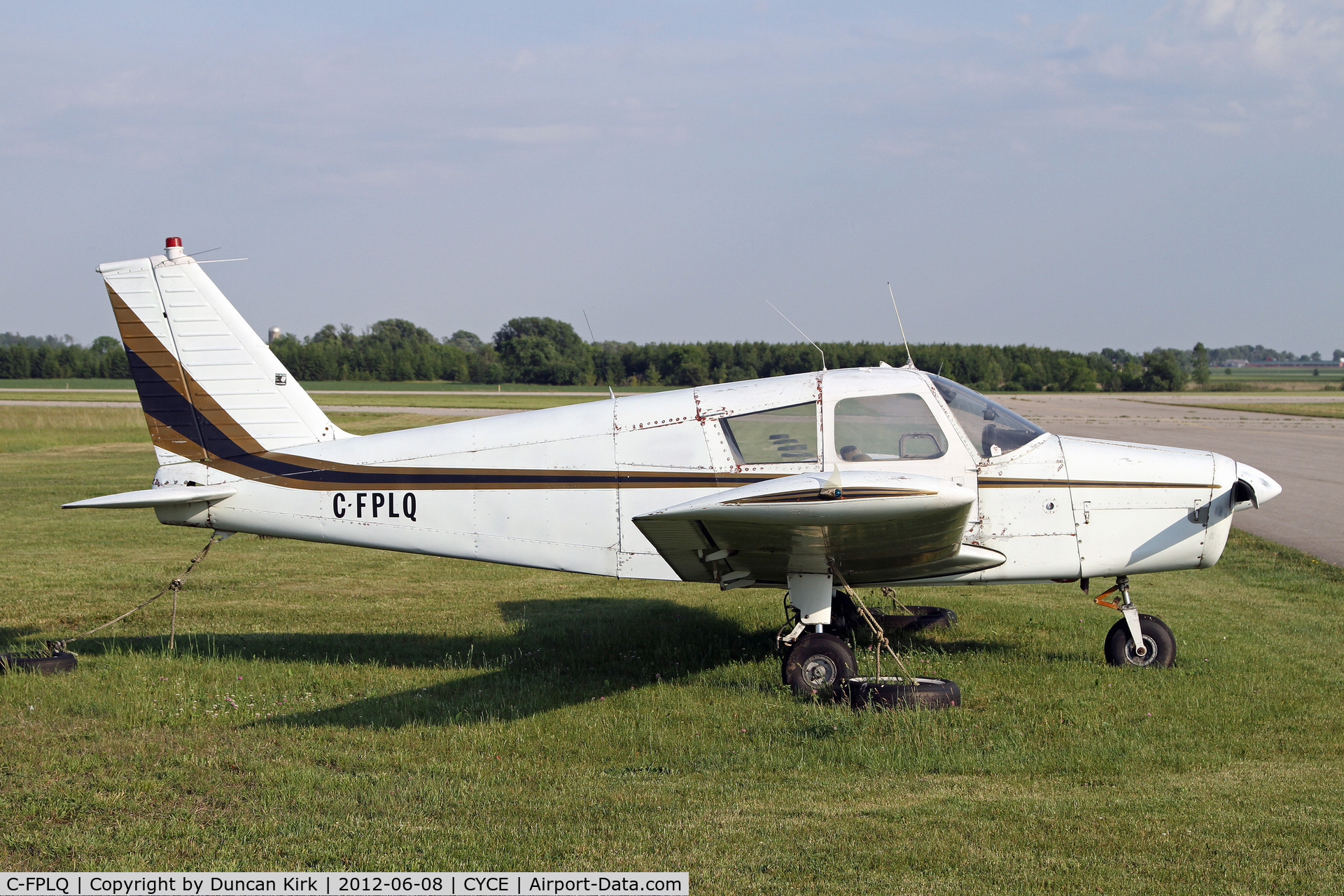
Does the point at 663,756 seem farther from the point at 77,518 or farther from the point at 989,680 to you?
the point at 77,518

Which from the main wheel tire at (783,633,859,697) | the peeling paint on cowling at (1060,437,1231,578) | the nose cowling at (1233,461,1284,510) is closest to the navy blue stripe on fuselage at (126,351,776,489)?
the main wheel tire at (783,633,859,697)

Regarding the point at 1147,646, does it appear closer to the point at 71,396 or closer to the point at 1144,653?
the point at 1144,653

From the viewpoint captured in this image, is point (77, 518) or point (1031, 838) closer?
point (1031, 838)

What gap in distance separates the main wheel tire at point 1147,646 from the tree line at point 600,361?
2621 centimetres

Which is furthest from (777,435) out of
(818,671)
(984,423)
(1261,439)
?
(1261,439)

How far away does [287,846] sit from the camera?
4.51m

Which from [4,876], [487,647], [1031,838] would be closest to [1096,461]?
[1031,838]

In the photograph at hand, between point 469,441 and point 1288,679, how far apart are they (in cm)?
613

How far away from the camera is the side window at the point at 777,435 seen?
7008 mm

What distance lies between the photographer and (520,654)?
833cm

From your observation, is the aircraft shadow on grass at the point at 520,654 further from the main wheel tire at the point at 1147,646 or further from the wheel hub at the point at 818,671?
the main wheel tire at the point at 1147,646

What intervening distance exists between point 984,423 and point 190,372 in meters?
6.10

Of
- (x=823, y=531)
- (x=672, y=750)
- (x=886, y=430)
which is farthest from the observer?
(x=886, y=430)

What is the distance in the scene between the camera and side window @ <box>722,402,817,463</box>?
23.0 feet
